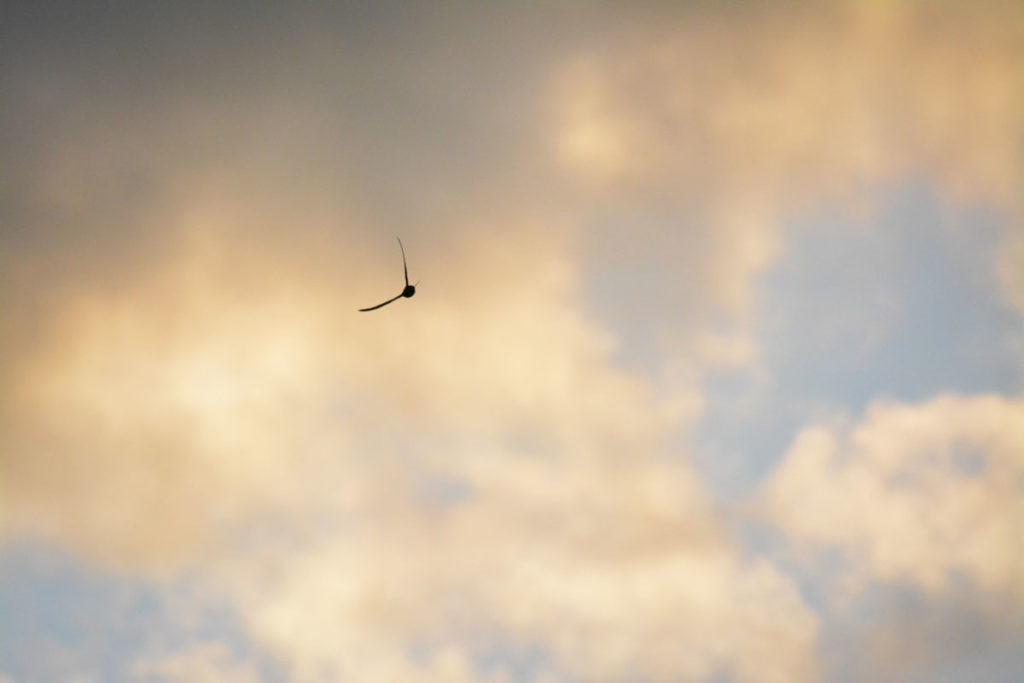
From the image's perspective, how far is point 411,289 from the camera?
66.9 meters
